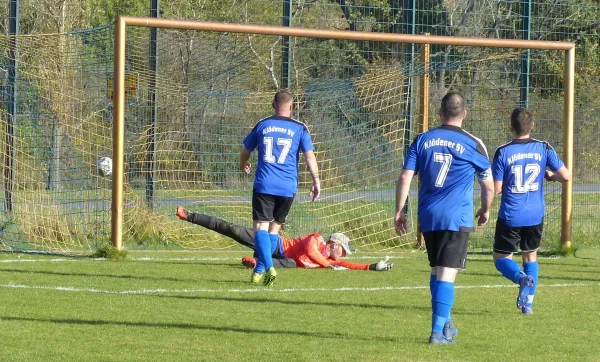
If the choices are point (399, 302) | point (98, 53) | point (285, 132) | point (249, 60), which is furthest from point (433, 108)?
point (399, 302)

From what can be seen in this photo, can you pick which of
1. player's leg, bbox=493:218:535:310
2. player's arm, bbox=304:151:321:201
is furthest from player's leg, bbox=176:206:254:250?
player's leg, bbox=493:218:535:310

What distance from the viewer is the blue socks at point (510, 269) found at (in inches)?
365

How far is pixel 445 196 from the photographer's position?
7.41 m

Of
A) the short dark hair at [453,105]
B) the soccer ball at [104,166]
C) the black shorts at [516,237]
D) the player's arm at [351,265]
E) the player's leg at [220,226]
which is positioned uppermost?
the short dark hair at [453,105]

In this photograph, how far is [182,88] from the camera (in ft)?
49.4

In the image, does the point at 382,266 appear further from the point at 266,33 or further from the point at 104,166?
→ the point at 104,166

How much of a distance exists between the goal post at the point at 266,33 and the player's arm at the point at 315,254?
2325mm

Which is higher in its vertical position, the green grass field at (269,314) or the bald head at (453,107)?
the bald head at (453,107)

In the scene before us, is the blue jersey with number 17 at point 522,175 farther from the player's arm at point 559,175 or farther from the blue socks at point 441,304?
the blue socks at point 441,304

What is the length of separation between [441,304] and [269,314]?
1824mm

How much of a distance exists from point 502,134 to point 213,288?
24.6 feet

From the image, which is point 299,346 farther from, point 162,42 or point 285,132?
point 162,42

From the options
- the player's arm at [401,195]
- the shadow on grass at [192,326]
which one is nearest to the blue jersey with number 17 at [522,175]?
the player's arm at [401,195]

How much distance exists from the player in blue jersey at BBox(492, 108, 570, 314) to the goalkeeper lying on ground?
112 inches
